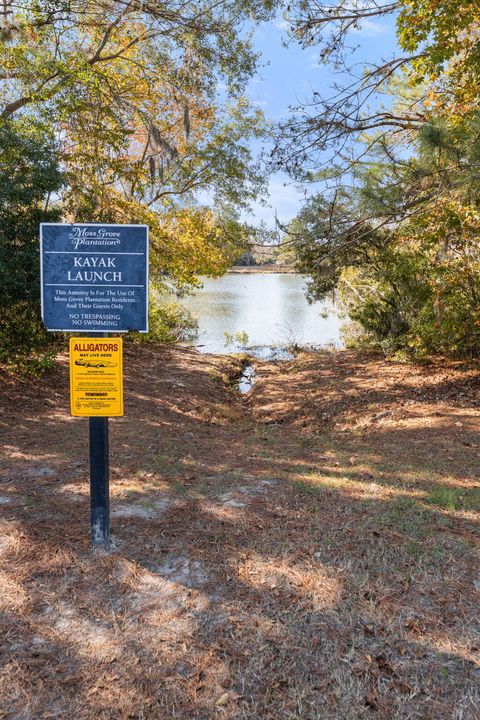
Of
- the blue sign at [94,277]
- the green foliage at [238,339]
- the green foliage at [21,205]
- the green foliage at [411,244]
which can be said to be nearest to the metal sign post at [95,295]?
the blue sign at [94,277]

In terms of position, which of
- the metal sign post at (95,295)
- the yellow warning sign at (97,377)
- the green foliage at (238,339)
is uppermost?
the metal sign post at (95,295)

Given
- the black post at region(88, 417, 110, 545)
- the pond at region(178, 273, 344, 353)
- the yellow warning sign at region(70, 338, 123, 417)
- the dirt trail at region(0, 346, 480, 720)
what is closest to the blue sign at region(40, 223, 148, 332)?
the yellow warning sign at region(70, 338, 123, 417)

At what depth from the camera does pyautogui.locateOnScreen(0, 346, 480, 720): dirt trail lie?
210 centimetres

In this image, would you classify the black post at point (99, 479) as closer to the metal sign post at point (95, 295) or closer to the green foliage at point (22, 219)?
the metal sign post at point (95, 295)

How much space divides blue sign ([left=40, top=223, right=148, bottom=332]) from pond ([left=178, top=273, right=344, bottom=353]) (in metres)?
14.7

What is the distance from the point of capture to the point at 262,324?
2431 cm

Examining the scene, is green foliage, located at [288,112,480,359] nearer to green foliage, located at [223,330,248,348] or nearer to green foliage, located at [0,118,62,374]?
green foliage, located at [0,118,62,374]

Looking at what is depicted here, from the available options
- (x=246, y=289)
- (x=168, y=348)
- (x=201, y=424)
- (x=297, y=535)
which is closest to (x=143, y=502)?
(x=297, y=535)

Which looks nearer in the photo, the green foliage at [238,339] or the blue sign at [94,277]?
the blue sign at [94,277]

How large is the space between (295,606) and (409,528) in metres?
1.23

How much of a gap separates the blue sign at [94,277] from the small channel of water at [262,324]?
12.4 m

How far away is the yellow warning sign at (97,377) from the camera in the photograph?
9.96 ft

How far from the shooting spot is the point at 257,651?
2314 millimetres

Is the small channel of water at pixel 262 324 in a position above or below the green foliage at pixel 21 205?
below
